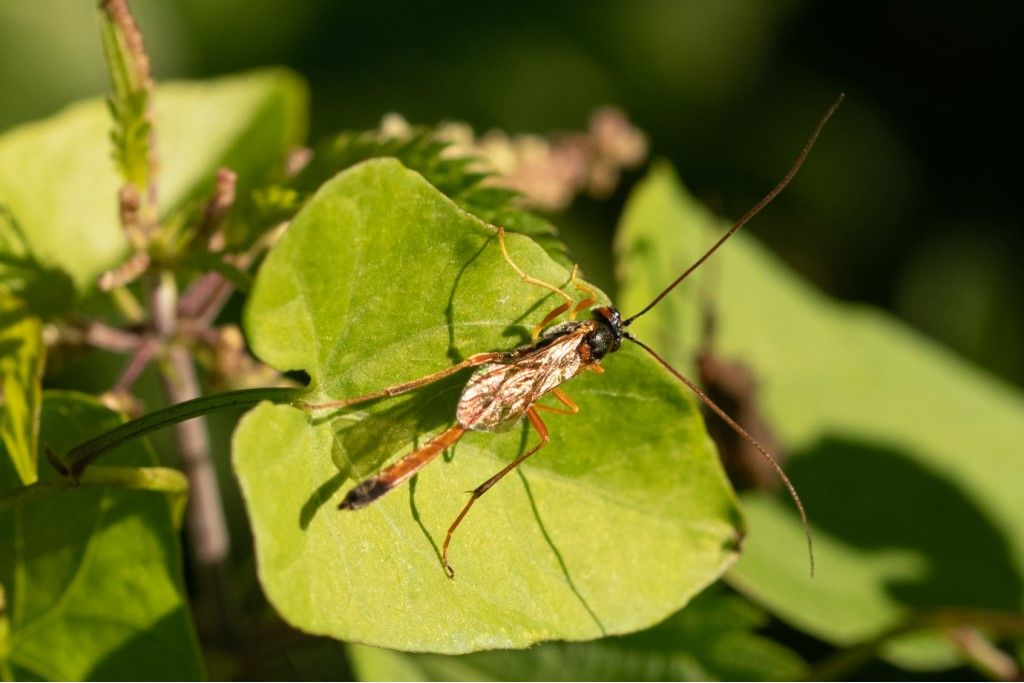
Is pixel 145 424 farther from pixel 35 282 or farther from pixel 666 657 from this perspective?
pixel 666 657

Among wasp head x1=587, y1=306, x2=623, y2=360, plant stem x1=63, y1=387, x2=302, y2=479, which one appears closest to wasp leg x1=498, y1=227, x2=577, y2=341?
wasp head x1=587, y1=306, x2=623, y2=360

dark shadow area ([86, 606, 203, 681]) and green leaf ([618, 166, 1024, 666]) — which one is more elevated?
dark shadow area ([86, 606, 203, 681])

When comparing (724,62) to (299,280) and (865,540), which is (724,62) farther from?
(299,280)

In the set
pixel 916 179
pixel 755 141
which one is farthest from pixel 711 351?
pixel 916 179

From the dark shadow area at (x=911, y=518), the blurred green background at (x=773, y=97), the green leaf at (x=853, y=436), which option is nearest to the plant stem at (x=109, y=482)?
the green leaf at (x=853, y=436)

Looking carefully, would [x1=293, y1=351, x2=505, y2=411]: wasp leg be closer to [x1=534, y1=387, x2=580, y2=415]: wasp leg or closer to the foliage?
the foliage

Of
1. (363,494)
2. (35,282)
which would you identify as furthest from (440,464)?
(35,282)
